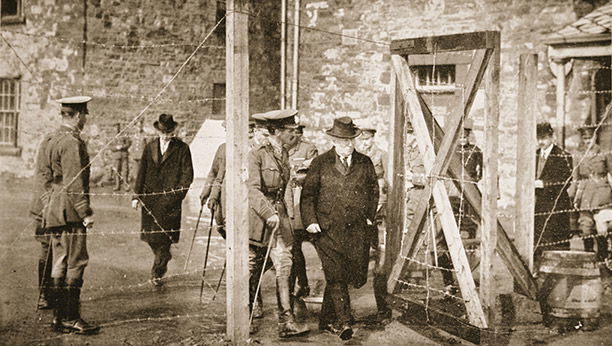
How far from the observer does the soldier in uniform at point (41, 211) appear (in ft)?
22.7

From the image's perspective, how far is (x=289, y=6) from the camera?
17.4 metres

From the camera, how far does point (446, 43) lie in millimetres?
6898

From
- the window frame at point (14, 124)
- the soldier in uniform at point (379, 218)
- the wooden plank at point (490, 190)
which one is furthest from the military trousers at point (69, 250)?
the window frame at point (14, 124)

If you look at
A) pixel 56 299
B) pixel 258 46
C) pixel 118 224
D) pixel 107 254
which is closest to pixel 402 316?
pixel 56 299

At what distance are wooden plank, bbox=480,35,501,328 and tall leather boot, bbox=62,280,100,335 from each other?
3.65 metres

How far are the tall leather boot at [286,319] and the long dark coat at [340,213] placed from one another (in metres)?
0.46

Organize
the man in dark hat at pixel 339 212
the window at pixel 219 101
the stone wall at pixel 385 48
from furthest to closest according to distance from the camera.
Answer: the window at pixel 219 101 < the stone wall at pixel 385 48 < the man in dark hat at pixel 339 212

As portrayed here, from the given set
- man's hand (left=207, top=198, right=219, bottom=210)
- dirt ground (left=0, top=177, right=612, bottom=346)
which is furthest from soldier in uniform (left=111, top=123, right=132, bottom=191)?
man's hand (left=207, top=198, right=219, bottom=210)

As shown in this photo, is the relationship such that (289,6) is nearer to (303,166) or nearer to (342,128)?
(303,166)

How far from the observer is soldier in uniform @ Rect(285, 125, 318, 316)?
25.4 feet

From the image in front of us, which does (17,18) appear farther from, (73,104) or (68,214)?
(68,214)

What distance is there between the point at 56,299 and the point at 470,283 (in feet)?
12.7

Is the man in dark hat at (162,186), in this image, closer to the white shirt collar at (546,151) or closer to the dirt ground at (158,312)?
the dirt ground at (158,312)

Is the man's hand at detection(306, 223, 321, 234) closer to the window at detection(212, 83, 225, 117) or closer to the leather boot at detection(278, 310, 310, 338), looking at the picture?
the leather boot at detection(278, 310, 310, 338)
